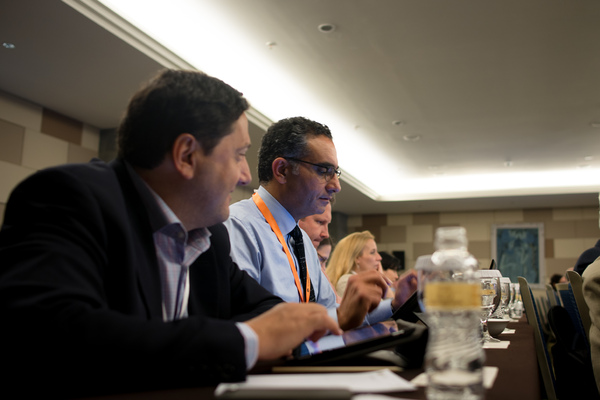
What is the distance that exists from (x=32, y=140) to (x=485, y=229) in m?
11.3

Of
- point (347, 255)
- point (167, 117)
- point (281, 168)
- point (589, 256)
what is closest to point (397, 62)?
point (347, 255)

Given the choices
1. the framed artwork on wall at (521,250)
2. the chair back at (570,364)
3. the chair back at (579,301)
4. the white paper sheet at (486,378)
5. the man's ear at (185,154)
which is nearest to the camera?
the white paper sheet at (486,378)

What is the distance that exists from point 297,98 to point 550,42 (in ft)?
9.96

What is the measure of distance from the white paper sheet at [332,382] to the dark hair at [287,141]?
158 centimetres

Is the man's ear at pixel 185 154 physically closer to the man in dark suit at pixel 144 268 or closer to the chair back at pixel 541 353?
the man in dark suit at pixel 144 268

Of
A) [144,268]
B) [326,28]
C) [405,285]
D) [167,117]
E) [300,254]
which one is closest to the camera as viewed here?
[144,268]

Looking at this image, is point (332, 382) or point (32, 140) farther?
point (32, 140)

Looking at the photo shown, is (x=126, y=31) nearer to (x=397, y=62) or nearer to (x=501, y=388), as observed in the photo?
(x=397, y=62)

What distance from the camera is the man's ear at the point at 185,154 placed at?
3.78 feet

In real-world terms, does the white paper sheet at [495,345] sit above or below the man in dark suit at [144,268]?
below

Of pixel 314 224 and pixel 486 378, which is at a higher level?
pixel 314 224

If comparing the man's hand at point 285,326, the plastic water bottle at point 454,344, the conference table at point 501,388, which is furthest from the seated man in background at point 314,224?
the plastic water bottle at point 454,344

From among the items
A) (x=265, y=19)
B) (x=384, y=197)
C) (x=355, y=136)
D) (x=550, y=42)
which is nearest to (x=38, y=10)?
(x=265, y=19)

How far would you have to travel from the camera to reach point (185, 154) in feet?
3.84
